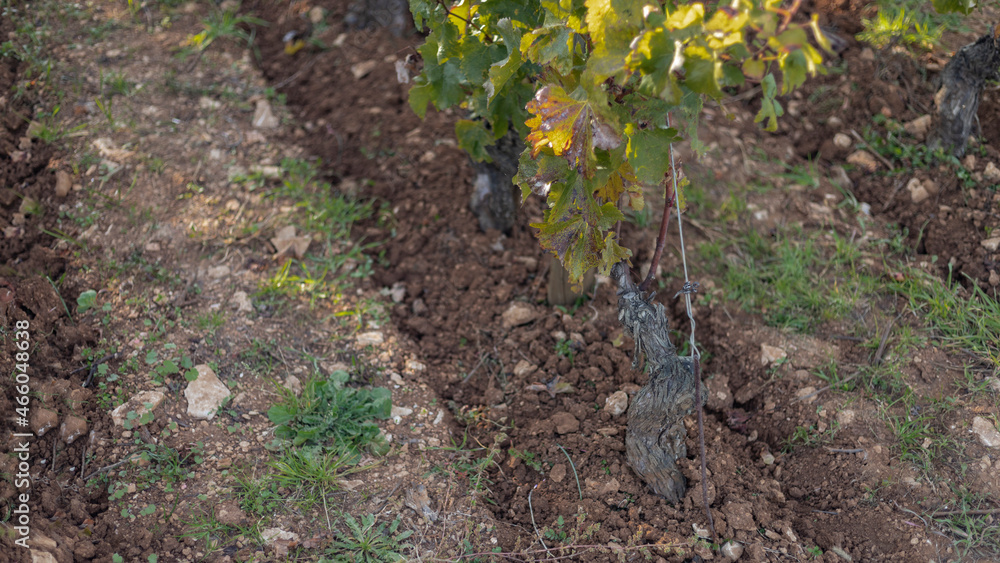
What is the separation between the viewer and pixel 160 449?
2197 millimetres

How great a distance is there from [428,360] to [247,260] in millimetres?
949

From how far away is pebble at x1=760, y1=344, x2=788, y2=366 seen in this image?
100 inches

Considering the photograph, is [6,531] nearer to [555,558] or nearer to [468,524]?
[468,524]

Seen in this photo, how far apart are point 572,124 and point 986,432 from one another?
1819 mm

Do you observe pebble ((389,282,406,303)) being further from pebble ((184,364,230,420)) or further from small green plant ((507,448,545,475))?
small green plant ((507,448,545,475))

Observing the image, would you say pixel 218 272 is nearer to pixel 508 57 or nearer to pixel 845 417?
pixel 508 57

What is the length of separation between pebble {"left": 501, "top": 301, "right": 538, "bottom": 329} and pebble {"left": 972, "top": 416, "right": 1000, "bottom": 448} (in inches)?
63.6

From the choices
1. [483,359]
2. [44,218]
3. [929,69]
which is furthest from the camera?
[929,69]

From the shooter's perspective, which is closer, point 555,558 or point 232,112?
point 555,558

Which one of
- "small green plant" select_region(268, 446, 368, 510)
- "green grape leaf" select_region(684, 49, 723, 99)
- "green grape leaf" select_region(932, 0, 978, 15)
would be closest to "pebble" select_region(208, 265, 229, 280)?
"small green plant" select_region(268, 446, 368, 510)

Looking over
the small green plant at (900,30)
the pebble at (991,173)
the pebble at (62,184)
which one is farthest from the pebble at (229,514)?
the small green plant at (900,30)

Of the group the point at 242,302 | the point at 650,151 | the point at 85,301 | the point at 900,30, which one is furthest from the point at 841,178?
the point at 85,301

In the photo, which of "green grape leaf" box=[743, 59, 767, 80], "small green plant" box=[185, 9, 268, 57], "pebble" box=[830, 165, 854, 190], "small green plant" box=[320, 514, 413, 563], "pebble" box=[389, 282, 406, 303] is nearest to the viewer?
"green grape leaf" box=[743, 59, 767, 80]

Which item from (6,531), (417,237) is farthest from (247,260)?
(6,531)
